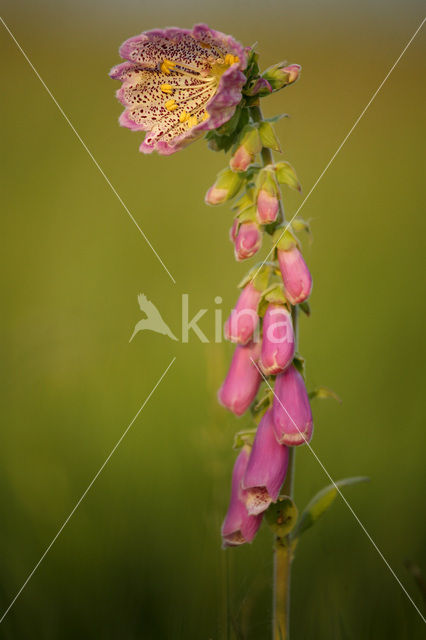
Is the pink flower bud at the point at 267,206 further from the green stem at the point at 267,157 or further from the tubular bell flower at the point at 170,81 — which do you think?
the tubular bell flower at the point at 170,81

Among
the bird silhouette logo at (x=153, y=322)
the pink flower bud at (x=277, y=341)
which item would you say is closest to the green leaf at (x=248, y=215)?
the pink flower bud at (x=277, y=341)

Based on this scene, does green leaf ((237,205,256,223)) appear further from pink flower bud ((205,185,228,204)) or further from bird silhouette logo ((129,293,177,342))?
bird silhouette logo ((129,293,177,342))

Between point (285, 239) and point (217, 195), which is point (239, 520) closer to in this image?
point (285, 239)

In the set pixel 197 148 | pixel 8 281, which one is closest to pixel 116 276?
pixel 8 281
